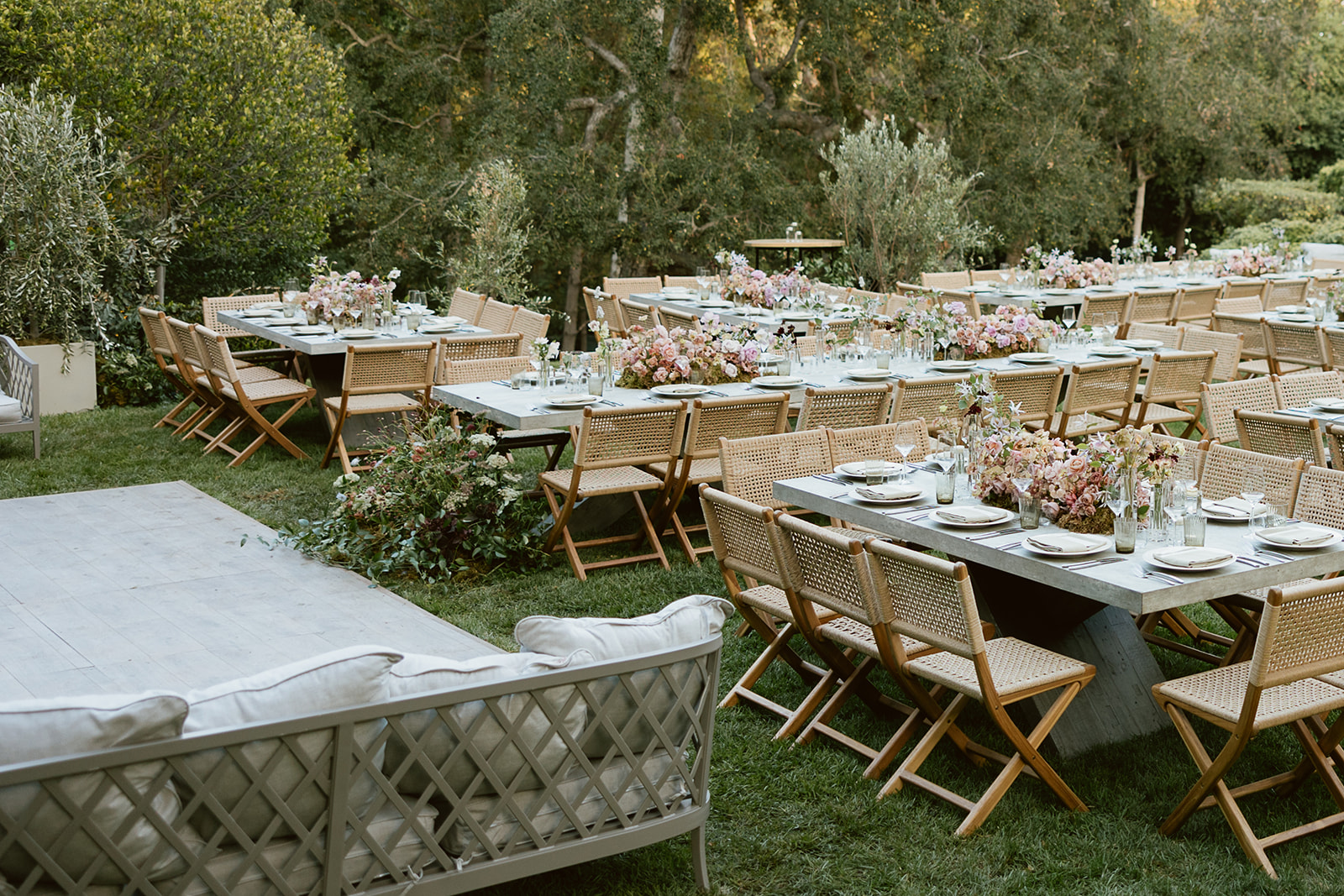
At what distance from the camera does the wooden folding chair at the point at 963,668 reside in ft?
12.3

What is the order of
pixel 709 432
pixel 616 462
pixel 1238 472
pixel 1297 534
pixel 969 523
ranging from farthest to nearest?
pixel 709 432, pixel 616 462, pixel 1238 472, pixel 969 523, pixel 1297 534

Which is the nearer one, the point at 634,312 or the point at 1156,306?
the point at 634,312

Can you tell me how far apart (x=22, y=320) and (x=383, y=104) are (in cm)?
845

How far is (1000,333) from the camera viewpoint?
830 centimetres

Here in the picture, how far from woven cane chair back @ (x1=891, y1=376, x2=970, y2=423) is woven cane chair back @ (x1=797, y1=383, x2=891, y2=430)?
8cm

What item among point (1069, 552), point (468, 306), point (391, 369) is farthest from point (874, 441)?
point (468, 306)

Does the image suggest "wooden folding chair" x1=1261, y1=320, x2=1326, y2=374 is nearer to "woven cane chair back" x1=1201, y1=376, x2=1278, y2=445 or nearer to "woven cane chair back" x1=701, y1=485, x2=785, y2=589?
"woven cane chair back" x1=1201, y1=376, x2=1278, y2=445

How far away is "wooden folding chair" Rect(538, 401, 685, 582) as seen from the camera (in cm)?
625

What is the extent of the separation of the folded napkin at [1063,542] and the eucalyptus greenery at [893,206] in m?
10.4

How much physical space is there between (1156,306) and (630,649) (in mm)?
9605

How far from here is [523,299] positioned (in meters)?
13.7

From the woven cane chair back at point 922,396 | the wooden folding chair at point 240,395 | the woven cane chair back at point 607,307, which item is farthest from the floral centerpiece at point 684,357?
the woven cane chair back at point 607,307

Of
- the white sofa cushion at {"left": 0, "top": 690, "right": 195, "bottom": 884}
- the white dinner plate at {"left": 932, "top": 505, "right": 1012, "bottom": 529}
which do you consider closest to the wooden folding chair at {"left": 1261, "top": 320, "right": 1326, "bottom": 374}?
the white dinner plate at {"left": 932, "top": 505, "right": 1012, "bottom": 529}

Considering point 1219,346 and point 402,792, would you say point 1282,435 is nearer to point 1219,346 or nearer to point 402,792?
point 1219,346
